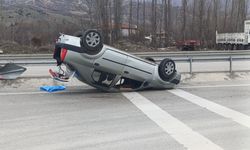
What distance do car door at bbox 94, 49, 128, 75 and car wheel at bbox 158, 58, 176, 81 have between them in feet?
4.12

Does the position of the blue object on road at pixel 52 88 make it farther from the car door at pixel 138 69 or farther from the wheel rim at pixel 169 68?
the wheel rim at pixel 169 68

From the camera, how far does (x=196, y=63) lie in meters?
16.3

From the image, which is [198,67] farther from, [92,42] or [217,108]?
[217,108]

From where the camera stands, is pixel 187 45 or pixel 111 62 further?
pixel 187 45

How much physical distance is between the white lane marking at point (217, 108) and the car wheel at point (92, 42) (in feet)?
8.42

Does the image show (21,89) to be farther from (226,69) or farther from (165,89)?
(226,69)

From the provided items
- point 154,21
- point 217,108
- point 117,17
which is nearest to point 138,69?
point 217,108

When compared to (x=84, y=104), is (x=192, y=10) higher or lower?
higher

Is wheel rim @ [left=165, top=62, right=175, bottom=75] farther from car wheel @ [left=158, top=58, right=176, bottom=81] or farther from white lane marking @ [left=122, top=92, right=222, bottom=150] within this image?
white lane marking @ [left=122, top=92, right=222, bottom=150]

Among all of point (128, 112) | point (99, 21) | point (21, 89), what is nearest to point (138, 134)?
point (128, 112)

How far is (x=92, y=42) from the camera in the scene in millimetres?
10797

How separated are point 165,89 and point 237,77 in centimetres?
395

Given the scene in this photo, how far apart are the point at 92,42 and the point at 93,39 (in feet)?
0.30

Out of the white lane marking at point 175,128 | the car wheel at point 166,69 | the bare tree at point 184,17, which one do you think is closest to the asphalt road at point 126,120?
the white lane marking at point 175,128
